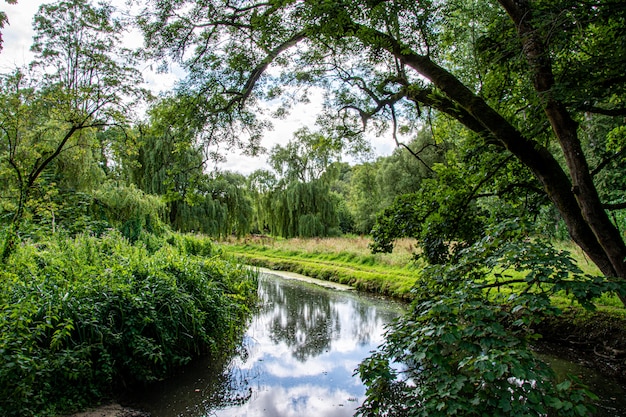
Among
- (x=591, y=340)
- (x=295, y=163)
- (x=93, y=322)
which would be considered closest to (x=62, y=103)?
(x=93, y=322)

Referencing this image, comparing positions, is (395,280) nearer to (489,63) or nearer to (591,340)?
(591,340)

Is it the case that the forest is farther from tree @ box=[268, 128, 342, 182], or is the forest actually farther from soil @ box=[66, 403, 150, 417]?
tree @ box=[268, 128, 342, 182]

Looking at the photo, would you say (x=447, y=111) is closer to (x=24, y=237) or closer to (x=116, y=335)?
(x=116, y=335)

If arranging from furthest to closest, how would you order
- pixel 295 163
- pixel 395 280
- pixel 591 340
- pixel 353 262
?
pixel 295 163 → pixel 353 262 → pixel 395 280 → pixel 591 340

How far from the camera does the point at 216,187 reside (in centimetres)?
2045

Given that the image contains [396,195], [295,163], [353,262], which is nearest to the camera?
[396,195]

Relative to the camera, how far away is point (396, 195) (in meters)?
5.27

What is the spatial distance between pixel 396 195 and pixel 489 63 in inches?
82.4

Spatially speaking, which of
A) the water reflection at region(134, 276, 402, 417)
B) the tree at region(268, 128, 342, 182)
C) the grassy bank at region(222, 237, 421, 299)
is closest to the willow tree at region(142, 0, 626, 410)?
the water reflection at region(134, 276, 402, 417)

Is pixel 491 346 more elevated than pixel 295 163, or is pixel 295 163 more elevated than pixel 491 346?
pixel 295 163

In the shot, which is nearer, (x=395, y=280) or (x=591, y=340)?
(x=591, y=340)

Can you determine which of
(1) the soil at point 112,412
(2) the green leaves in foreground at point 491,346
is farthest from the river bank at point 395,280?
(1) the soil at point 112,412

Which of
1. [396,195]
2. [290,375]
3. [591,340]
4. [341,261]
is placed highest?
[396,195]

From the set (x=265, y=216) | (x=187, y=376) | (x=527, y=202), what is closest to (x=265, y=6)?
(x=527, y=202)
